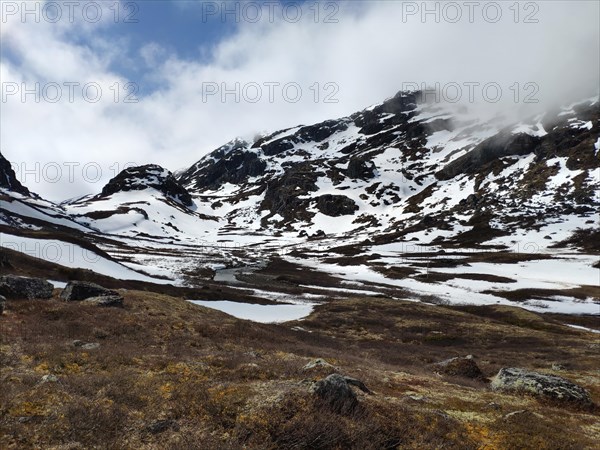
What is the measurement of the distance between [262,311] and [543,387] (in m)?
36.2

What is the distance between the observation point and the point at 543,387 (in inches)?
762

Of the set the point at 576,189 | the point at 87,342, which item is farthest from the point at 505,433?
the point at 576,189

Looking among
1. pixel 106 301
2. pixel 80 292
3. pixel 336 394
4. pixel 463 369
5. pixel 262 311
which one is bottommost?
pixel 463 369

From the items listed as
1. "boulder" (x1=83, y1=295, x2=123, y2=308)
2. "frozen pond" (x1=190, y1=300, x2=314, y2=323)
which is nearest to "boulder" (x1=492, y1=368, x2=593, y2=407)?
"boulder" (x1=83, y1=295, x2=123, y2=308)

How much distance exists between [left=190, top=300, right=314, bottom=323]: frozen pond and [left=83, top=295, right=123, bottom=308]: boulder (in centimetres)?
1785

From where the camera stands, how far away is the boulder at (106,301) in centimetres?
2989

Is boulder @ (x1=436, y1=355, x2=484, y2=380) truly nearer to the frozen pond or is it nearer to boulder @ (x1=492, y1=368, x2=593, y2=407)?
boulder @ (x1=492, y1=368, x2=593, y2=407)

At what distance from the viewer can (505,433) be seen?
39.7 feet

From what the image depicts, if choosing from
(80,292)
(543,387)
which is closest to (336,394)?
(543,387)

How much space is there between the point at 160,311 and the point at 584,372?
33.0 meters

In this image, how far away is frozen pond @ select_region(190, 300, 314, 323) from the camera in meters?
48.2

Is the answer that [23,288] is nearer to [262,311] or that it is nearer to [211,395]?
[211,395]

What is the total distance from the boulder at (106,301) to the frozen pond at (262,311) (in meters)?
17.8

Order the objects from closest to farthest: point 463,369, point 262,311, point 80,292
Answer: point 463,369
point 80,292
point 262,311
